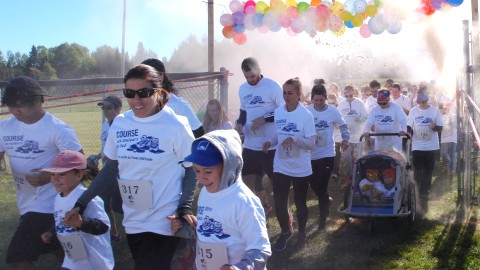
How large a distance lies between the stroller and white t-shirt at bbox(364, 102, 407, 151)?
816 mm

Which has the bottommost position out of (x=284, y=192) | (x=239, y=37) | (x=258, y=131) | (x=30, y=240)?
(x=30, y=240)

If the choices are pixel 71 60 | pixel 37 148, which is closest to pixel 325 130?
pixel 37 148

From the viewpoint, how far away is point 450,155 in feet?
39.1

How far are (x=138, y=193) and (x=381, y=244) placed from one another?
396 centimetres

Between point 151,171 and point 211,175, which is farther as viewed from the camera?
point 151,171

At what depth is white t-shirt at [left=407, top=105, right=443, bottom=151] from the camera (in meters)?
9.46

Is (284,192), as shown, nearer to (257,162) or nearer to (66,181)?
(257,162)

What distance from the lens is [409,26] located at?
12.0m

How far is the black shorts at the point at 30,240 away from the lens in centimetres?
446

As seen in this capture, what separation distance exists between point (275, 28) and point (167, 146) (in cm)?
868

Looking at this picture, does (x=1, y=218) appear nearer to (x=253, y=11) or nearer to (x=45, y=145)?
(x=45, y=145)

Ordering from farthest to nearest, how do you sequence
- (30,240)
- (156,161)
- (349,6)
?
(349,6)
(30,240)
(156,161)

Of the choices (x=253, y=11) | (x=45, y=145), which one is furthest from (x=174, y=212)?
(x=253, y=11)

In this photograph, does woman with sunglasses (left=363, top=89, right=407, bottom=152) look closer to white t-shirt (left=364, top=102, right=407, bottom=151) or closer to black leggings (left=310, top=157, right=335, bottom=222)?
white t-shirt (left=364, top=102, right=407, bottom=151)
